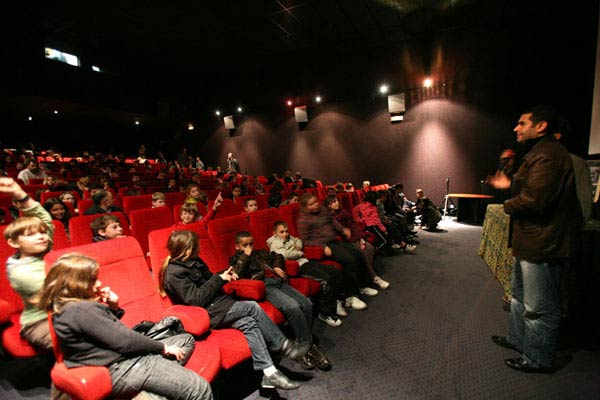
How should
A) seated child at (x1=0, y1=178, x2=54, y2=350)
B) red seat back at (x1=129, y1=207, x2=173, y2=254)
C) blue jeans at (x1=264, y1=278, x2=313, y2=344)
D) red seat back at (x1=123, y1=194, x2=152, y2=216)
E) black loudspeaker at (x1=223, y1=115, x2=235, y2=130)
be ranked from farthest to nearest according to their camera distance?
black loudspeaker at (x1=223, y1=115, x2=235, y2=130), red seat back at (x1=123, y1=194, x2=152, y2=216), red seat back at (x1=129, y1=207, x2=173, y2=254), blue jeans at (x1=264, y1=278, x2=313, y2=344), seated child at (x1=0, y1=178, x2=54, y2=350)

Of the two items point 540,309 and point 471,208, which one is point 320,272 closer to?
point 540,309

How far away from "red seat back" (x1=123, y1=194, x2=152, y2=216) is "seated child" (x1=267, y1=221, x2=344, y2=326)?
2.25 meters

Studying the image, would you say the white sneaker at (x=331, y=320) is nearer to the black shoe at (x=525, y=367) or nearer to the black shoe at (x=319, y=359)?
the black shoe at (x=319, y=359)

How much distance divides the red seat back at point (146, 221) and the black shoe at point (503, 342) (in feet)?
10.3

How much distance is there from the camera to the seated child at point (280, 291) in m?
2.02

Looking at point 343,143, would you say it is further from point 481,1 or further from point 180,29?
point 180,29

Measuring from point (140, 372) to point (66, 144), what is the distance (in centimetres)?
1747

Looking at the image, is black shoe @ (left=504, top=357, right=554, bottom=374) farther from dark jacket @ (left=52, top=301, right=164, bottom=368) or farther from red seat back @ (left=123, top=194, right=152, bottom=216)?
red seat back @ (left=123, top=194, right=152, bottom=216)

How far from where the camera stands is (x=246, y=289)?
199 cm

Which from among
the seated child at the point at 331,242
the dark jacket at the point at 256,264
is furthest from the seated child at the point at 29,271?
the seated child at the point at 331,242

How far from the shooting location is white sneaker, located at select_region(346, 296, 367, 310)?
2.84m

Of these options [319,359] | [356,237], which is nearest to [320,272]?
[319,359]

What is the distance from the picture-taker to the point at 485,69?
7.32 meters

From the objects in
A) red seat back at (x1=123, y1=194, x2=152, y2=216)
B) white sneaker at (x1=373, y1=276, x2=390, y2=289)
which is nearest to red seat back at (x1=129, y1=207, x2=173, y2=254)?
red seat back at (x1=123, y1=194, x2=152, y2=216)
